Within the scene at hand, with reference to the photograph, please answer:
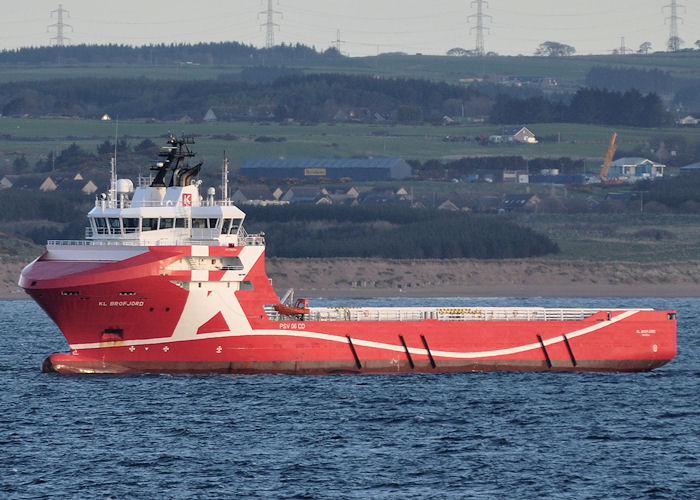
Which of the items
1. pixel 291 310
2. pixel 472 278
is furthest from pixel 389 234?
pixel 291 310

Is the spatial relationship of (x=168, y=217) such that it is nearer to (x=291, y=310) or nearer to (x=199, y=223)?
(x=199, y=223)

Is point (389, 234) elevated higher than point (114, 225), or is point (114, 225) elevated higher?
point (114, 225)

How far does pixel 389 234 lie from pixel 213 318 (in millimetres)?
84257

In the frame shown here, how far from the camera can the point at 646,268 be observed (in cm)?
13300

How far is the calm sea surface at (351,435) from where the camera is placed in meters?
40.9

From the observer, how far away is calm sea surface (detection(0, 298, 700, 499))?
40.9 metres

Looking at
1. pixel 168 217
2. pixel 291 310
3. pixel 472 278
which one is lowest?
pixel 472 278

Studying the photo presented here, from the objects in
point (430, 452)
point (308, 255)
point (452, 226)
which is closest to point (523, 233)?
point (452, 226)

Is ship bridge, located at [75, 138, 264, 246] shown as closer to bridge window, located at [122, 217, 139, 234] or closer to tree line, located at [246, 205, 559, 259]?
bridge window, located at [122, 217, 139, 234]

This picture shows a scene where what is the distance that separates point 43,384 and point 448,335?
58.3 ft

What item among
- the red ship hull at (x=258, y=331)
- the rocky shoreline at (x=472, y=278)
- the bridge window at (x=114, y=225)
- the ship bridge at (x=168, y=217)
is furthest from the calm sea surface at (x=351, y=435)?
the rocky shoreline at (x=472, y=278)

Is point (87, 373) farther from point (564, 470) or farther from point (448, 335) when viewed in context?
point (564, 470)

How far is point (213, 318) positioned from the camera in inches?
2242

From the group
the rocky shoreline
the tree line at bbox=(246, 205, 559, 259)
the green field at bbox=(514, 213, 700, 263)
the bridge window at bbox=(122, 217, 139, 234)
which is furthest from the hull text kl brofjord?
the green field at bbox=(514, 213, 700, 263)
